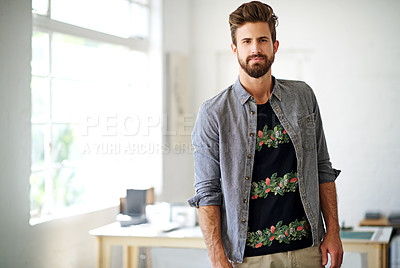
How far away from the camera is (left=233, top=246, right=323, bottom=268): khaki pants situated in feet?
6.32

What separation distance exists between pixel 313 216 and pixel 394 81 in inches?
124

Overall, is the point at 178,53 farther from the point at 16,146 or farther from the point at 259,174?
the point at 259,174

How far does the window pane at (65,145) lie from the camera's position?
3736 mm

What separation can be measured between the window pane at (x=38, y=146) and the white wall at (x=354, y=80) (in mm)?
2375

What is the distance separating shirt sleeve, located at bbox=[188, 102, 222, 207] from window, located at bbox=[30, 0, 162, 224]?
1.77 metres

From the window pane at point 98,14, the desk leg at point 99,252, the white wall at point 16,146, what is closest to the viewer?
the white wall at point 16,146

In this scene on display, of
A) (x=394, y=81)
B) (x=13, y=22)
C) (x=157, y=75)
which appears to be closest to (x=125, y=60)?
(x=157, y=75)

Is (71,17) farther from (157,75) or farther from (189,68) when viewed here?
(189,68)

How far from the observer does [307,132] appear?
79.0 inches

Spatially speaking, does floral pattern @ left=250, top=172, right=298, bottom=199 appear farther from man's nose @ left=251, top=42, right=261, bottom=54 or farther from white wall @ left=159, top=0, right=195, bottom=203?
white wall @ left=159, top=0, right=195, bottom=203

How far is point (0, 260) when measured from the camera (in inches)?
119

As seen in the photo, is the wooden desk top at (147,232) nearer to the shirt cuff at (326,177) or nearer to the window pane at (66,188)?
the window pane at (66,188)

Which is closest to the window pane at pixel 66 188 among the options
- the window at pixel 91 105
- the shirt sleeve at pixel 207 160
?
the window at pixel 91 105

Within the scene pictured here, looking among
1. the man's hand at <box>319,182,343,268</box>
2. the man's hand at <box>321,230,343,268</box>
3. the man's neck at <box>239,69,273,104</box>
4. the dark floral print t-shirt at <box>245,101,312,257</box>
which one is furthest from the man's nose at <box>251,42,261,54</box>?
the man's hand at <box>321,230,343,268</box>
